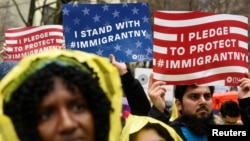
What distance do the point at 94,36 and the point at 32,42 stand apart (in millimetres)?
2833

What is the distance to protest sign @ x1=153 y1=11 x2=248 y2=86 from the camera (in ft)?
17.3

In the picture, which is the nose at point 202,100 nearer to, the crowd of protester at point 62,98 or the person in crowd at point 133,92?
the person in crowd at point 133,92

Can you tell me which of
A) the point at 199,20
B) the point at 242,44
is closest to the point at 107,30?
the point at 199,20

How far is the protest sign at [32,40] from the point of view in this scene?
8344mm

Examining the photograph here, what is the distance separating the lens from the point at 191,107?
16.1 feet

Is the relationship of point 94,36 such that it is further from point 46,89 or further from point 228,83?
point 46,89

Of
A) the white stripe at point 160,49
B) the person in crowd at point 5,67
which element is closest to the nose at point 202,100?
the white stripe at point 160,49

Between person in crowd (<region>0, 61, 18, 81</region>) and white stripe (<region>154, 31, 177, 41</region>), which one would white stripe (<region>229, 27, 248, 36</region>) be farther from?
person in crowd (<region>0, 61, 18, 81</region>)

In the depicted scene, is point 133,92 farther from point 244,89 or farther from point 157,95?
point 244,89

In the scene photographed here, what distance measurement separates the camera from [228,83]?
524 cm

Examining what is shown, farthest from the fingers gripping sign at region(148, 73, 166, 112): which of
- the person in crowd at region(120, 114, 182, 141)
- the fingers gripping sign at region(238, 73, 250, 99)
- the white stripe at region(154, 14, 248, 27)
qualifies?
Answer: the white stripe at region(154, 14, 248, 27)

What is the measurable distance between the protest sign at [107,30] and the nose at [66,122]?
11.9 ft

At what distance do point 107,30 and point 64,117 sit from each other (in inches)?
148

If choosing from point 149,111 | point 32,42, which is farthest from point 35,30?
point 149,111
